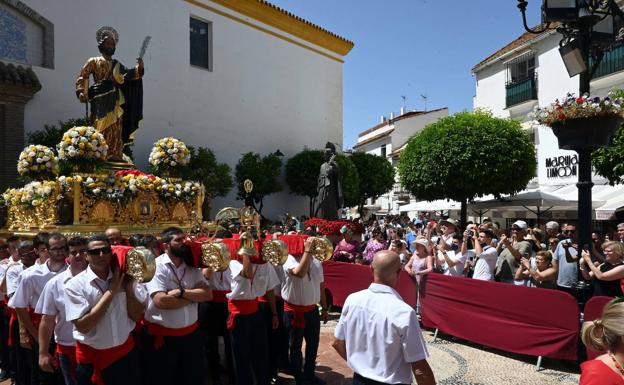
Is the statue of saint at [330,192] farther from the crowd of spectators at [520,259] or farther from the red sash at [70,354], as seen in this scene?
the red sash at [70,354]

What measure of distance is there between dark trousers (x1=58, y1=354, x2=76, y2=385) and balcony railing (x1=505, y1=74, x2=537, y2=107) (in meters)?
21.0

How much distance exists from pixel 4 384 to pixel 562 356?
6.46 m

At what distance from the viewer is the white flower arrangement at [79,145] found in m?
7.69

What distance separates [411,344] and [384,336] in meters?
0.16

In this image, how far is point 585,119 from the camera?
4.65 meters

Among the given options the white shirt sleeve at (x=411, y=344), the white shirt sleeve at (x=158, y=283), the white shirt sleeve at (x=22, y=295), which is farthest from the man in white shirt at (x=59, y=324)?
the white shirt sleeve at (x=411, y=344)

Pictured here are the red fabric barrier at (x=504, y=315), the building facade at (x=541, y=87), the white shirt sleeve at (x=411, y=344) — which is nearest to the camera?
the white shirt sleeve at (x=411, y=344)

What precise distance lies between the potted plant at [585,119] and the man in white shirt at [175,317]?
3845 millimetres

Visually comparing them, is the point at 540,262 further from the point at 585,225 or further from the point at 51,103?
the point at 51,103

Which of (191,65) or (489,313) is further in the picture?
(191,65)

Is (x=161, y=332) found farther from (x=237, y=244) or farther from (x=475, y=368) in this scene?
(x=475, y=368)

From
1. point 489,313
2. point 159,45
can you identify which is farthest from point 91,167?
point 159,45

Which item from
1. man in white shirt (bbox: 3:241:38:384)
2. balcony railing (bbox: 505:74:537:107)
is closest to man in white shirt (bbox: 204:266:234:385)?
man in white shirt (bbox: 3:241:38:384)

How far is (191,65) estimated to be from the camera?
1789cm
